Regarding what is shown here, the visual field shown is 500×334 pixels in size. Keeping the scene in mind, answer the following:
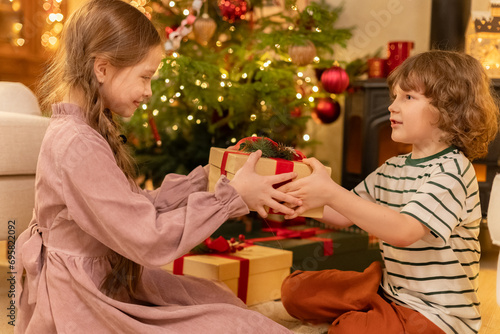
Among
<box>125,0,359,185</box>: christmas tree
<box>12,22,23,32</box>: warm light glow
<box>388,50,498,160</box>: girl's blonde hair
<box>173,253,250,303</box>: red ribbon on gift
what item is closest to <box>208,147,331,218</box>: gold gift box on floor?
<box>388,50,498,160</box>: girl's blonde hair

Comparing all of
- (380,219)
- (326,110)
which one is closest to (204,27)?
(326,110)

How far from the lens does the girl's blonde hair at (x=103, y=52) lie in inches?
43.4

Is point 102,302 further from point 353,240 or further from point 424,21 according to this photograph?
point 424,21

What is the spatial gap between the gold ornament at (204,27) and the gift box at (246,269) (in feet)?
3.95

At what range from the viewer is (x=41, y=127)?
69.6 inches

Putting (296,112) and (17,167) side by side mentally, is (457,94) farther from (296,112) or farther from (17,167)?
(296,112)

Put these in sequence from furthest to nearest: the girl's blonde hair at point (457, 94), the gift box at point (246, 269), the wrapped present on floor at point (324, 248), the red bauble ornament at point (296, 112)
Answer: the red bauble ornament at point (296, 112)
the wrapped present on floor at point (324, 248)
the gift box at point (246, 269)
the girl's blonde hair at point (457, 94)

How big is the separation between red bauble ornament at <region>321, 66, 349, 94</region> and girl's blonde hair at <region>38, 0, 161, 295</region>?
162cm

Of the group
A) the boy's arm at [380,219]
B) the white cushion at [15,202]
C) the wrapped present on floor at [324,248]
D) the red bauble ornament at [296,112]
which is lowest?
the wrapped present on floor at [324,248]

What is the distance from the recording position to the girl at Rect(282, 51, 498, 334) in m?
1.17

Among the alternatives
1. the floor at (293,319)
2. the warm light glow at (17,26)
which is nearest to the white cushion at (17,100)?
the floor at (293,319)

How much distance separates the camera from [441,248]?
1261mm

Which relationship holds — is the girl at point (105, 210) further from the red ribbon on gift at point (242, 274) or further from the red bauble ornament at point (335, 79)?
the red bauble ornament at point (335, 79)

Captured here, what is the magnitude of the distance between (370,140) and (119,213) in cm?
207
